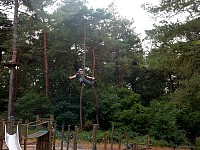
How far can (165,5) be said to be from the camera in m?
11.3

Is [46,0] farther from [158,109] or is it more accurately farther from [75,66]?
[158,109]

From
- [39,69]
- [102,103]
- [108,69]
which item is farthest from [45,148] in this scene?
[108,69]

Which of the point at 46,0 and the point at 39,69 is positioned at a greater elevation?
the point at 46,0

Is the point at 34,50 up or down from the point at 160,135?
up

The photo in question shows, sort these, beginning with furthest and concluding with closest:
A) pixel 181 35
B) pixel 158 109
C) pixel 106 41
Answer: pixel 106 41
pixel 158 109
pixel 181 35

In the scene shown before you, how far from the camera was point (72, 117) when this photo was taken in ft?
62.0

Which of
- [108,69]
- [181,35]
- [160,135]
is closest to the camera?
[181,35]

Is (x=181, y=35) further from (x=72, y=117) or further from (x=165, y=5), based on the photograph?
(x=72, y=117)

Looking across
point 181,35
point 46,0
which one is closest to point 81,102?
point 46,0

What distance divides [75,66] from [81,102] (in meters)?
3.39

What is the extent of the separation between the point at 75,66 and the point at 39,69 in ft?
7.95

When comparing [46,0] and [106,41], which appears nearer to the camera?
[46,0]

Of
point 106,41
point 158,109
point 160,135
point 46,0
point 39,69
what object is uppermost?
point 46,0

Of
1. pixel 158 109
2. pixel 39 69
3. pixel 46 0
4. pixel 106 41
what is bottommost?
pixel 158 109
